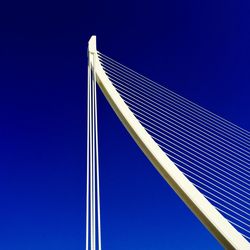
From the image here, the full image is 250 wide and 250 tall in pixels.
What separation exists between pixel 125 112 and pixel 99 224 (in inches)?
106

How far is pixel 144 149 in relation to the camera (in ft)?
24.5

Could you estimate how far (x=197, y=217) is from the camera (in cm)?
630

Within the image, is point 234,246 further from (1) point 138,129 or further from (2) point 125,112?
(2) point 125,112

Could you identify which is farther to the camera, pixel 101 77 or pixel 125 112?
pixel 101 77

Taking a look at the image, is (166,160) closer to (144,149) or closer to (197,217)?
(144,149)

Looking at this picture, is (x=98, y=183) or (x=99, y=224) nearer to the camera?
(x=99, y=224)

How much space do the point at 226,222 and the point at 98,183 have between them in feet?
8.17

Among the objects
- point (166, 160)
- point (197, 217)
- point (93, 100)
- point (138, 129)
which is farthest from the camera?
point (93, 100)

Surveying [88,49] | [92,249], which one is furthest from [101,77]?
[92,249]

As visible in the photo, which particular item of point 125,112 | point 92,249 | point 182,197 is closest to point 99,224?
point 92,249

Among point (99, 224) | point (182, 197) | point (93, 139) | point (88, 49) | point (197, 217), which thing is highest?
point (88, 49)

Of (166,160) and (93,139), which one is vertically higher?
(93,139)

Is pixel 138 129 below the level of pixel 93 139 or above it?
below

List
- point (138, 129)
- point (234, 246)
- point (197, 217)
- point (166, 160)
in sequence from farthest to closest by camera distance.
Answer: point (138, 129), point (166, 160), point (197, 217), point (234, 246)
